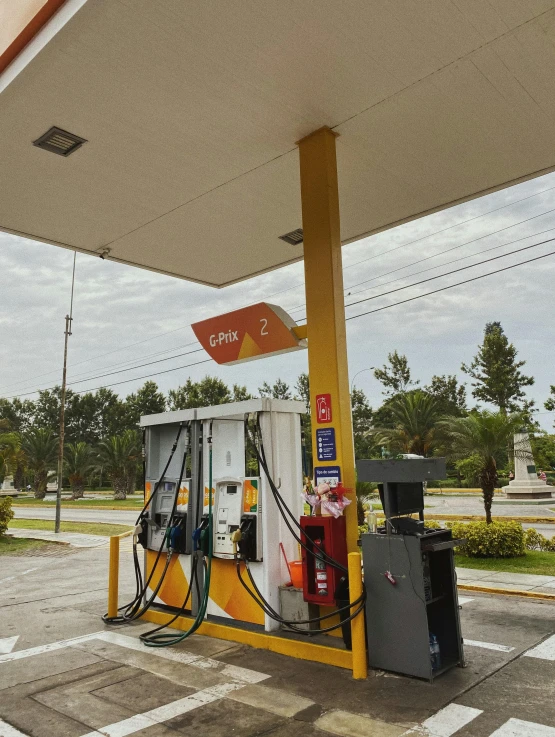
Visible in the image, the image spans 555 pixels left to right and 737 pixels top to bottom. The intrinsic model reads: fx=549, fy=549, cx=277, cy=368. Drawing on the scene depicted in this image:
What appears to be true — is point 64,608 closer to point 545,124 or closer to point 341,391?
point 341,391

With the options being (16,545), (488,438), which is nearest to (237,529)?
(488,438)

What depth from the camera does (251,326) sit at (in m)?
6.79

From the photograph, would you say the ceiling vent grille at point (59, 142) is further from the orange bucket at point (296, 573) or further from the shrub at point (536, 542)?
the shrub at point (536, 542)

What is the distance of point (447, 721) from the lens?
11.9ft

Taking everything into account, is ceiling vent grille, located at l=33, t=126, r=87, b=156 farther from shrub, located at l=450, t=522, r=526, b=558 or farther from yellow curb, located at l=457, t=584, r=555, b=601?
shrub, located at l=450, t=522, r=526, b=558

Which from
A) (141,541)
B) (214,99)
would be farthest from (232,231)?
(141,541)

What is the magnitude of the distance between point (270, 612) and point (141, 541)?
2210 mm

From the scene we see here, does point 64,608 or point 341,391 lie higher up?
point 341,391

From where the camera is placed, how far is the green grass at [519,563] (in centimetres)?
861

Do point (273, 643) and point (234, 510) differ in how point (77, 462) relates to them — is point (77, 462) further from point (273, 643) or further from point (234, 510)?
point (273, 643)

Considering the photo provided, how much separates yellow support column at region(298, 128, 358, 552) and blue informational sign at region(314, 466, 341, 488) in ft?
0.15

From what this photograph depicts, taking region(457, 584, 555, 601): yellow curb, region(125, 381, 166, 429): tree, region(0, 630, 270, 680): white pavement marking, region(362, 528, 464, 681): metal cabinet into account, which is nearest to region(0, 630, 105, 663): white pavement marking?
region(0, 630, 270, 680): white pavement marking

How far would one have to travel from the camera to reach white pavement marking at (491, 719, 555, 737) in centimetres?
341

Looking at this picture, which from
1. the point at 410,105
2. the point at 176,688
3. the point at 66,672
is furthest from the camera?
the point at 410,105
